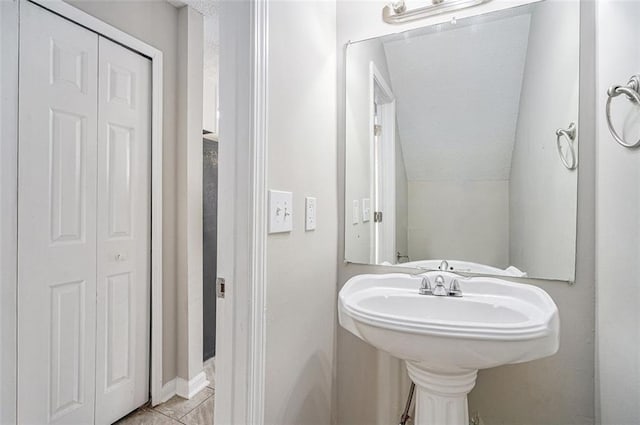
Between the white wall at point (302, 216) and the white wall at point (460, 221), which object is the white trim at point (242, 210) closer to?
the white wall at point (302, 216)

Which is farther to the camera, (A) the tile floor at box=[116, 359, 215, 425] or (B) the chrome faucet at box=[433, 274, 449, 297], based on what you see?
(A) the tile floor at box=[116, 359, 215, 425]

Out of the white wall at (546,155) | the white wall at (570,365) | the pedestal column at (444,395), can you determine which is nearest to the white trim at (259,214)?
the pedestal column at (444,395)

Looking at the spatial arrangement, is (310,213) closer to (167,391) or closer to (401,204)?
(401,204)

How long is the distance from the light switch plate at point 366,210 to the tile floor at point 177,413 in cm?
137

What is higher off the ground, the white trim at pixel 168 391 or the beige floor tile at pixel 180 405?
the white trim at pixel 168 391

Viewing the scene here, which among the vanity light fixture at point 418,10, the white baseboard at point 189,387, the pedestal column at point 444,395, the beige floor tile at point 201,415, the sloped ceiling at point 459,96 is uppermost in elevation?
the vanity light fixture at point 418,10

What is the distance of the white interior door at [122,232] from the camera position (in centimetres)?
151

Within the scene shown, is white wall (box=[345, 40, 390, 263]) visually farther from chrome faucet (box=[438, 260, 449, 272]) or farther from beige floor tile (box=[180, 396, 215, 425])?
beige floor tile (box=[180, 396, 215, 425])

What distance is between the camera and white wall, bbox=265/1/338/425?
0.91 metres

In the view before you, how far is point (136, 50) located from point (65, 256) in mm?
1092

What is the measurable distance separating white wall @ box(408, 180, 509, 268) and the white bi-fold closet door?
143 centimetres

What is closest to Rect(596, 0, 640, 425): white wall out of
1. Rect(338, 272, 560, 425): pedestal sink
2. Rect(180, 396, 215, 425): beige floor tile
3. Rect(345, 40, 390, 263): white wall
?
Rect(338, 272, 560, 425): pedestal sink

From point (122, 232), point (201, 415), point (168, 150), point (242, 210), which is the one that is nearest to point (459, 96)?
point (242, 210)

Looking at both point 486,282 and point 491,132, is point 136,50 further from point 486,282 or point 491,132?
point 486,282
